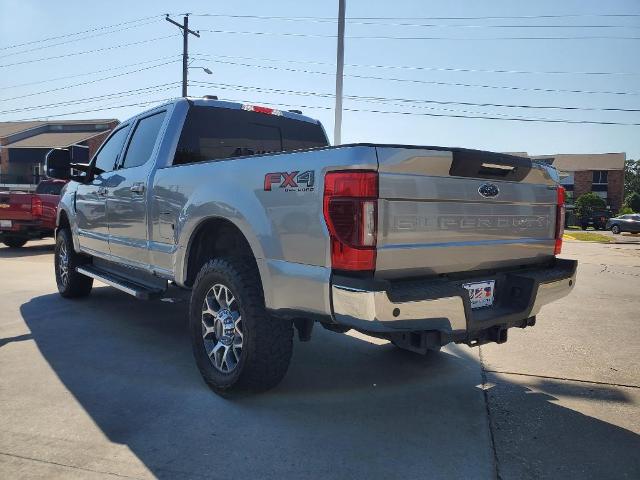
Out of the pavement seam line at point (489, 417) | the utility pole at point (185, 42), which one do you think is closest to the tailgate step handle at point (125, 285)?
Answer: the pavement seam line at point (489, 417)

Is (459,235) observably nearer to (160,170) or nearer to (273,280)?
(273,280)

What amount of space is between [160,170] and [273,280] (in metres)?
1.78

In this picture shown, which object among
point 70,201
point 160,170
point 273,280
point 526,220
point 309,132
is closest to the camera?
point 273,280

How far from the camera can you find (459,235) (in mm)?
2955

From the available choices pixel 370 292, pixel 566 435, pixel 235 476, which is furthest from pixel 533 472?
pixel 235 476

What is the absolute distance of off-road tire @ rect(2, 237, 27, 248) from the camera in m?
12.5

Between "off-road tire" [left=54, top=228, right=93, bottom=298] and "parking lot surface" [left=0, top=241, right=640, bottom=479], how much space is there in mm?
994

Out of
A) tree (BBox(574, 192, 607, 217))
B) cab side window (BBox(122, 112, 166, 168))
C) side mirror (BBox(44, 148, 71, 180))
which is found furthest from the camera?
tree (BBox(574, 192, 607, 217))

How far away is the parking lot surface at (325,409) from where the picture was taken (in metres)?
2.60

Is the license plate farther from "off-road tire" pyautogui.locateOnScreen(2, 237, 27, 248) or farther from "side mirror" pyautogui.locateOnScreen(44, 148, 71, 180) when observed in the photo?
"off-road tire" pyautogui.locateOnScreen(2, 237, 27, 248)

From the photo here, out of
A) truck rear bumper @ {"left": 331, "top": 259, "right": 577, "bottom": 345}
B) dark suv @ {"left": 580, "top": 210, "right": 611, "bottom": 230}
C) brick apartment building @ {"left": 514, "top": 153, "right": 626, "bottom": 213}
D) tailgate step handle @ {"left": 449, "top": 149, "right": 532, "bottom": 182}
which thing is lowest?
dark suv @ {"left": 580, "top": 210, "right": 611, "bottom": 230}

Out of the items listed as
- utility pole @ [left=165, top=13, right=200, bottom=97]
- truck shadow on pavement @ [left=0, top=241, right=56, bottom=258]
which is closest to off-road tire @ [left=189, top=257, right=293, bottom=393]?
truck shadow on pavement @ [left=0, top=241, right=56, bottom=258]

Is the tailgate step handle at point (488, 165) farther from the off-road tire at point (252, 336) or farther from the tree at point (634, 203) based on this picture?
the tree at point (634, 203)

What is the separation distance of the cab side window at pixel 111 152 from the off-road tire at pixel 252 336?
2.61m
